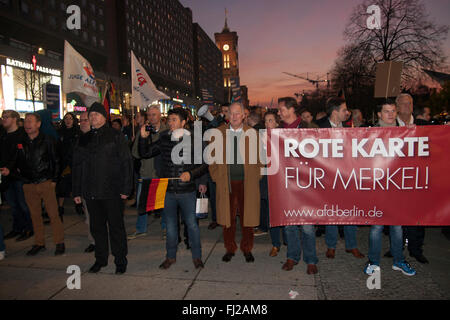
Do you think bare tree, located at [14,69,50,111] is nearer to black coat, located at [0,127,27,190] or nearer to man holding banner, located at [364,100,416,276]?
black coat, located at [0,127,27,190]

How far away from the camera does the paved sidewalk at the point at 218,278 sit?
367 centimetres

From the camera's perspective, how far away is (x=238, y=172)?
14.9ft

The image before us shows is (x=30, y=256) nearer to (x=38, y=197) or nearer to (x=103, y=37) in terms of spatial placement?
(x=38, y=197)

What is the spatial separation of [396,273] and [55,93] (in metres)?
14.7

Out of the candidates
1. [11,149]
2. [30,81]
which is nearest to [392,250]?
[11,149]

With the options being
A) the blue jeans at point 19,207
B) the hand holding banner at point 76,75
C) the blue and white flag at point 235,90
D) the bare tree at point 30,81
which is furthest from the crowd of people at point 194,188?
the bare tree at point 30,81

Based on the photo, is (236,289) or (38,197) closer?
(236,289)

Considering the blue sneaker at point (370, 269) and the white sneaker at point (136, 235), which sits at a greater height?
the blue sneaker at point (370, 269)

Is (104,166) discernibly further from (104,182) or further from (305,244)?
(305,244)

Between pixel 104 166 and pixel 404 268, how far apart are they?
393cm

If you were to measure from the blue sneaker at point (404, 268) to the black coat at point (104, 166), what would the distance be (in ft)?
11.4

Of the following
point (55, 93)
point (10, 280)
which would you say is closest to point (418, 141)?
point (10, 280)

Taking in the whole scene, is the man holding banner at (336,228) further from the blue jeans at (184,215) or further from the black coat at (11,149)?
the black coat at (11,149)

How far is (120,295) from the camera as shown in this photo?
373cm
